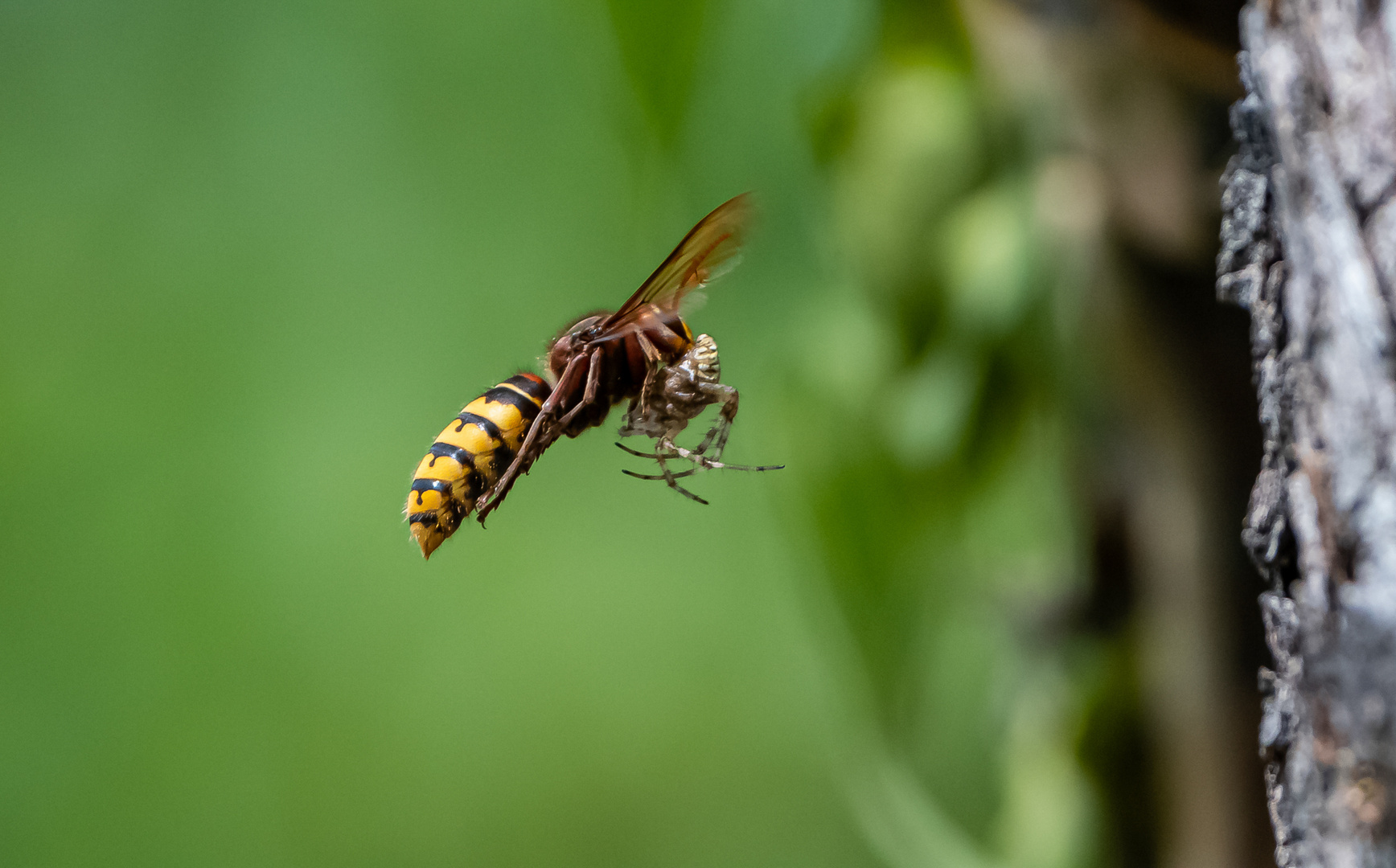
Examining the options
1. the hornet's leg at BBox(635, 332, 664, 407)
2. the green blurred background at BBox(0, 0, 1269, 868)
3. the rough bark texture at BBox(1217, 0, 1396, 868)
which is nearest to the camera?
the rough bark texture at BBox(1217, 0, 1396, 868)

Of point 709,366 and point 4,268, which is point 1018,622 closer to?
point 709,366

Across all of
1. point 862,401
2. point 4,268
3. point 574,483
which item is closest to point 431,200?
point 574,483

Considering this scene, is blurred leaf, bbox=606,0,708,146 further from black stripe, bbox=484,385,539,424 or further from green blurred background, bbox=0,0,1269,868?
green blurred background, bbox=0,0,1269,868

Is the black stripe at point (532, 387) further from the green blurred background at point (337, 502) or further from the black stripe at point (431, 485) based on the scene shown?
the green blurred background at point (337, 502)

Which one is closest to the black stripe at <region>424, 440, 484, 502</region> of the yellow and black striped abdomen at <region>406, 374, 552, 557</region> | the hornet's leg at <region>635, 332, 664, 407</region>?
the yellow and black striped abdomen at <region>406, 374, 552, 557</region>

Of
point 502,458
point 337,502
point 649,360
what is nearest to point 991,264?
point 649,360
